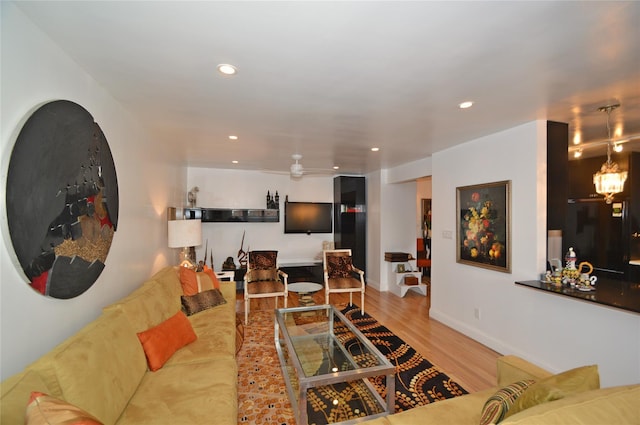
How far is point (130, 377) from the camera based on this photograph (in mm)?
1625

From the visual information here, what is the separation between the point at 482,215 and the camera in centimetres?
341

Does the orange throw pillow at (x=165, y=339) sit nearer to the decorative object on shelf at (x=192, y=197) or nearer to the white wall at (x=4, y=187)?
the white wall at (x=4, y=187)

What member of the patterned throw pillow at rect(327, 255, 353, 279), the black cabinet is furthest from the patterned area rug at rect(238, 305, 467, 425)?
the black cabinet

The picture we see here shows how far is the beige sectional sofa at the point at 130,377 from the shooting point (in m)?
1.20

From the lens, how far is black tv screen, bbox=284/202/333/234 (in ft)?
20.6

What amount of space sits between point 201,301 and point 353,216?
4.01 m

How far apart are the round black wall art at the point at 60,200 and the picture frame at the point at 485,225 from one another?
392cm

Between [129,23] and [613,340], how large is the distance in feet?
13.6

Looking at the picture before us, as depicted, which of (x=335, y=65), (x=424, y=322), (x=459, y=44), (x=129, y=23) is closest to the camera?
(x=129, y=23)

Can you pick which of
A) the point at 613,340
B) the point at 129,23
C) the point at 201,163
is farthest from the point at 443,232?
the point at 201,163

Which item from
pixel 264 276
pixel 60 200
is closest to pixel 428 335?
pixel 264 276

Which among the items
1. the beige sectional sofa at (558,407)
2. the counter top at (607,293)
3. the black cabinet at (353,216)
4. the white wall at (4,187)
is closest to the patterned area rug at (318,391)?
the beige sectional sofa at (558,407)

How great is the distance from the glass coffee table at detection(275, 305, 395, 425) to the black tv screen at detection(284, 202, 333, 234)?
3.18 metres

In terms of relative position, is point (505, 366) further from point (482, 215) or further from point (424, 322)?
point (424, 322)
